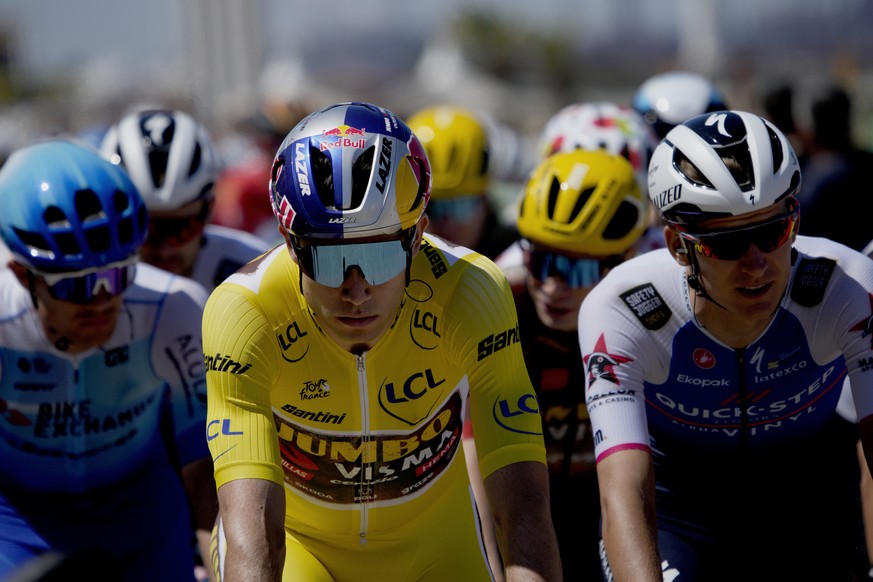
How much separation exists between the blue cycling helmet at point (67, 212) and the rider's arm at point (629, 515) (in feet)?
6.49

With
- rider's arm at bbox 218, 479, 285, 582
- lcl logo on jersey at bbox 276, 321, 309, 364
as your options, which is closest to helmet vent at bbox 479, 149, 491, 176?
lcl logo on jersey at bbox 276, 321, 309, 364

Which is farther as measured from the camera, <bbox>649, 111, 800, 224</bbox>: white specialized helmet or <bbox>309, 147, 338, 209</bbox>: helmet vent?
<bbox>649, 111, 800, 224</bbox>: white specialized helmet

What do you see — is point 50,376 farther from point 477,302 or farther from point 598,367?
point 598,367

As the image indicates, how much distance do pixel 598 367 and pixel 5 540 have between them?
2367mm

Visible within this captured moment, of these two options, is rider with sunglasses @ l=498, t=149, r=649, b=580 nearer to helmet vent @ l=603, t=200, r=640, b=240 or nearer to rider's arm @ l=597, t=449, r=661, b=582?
helmet vent @ l=603, t=200, r=640, b=240

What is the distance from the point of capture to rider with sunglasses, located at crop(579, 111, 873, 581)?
365 centimetres

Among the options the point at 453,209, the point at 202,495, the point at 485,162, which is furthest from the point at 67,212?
the point at 485,162

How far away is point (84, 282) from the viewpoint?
4.32m

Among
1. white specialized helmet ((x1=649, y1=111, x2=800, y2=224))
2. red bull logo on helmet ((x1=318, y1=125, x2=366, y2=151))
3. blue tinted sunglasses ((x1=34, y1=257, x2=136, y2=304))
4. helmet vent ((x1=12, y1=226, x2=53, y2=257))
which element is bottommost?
blue tinted sunglasses ((x1=34, y1=257, x2=136, y2=304))

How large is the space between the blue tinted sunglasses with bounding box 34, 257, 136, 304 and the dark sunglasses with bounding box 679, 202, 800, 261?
6.92 feet

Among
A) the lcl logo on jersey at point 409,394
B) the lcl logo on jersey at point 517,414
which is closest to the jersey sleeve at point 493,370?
the lcl logo on jersey at point 517,414

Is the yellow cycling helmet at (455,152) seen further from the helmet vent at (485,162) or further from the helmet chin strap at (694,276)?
the helmet chin strap at (694,276)

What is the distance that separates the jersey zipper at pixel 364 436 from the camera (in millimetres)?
3727

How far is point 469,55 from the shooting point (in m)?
49.8
